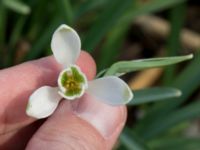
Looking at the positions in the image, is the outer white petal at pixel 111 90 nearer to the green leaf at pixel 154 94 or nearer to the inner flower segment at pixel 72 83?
the inner flower segment at pixel 72 83

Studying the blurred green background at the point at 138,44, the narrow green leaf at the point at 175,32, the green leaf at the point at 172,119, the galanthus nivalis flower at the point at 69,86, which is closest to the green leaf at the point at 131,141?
the blurred green background at the point at 138,44

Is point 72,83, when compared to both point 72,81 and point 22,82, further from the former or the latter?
point 22,82

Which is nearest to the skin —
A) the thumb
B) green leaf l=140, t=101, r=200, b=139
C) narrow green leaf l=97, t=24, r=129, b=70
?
the thumb

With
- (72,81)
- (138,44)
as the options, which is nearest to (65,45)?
(72,81)

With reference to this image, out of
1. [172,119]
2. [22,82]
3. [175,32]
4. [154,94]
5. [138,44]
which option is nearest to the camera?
[22,82]

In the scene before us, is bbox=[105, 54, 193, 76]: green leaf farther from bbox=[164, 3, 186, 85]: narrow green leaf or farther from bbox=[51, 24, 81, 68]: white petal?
bbox=[164, 3, 186, 85]: narrow green leaf

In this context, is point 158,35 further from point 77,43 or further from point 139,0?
point 77,43

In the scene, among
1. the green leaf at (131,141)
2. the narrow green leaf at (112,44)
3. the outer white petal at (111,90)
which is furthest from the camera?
the narrow green leaf at (112,44)
